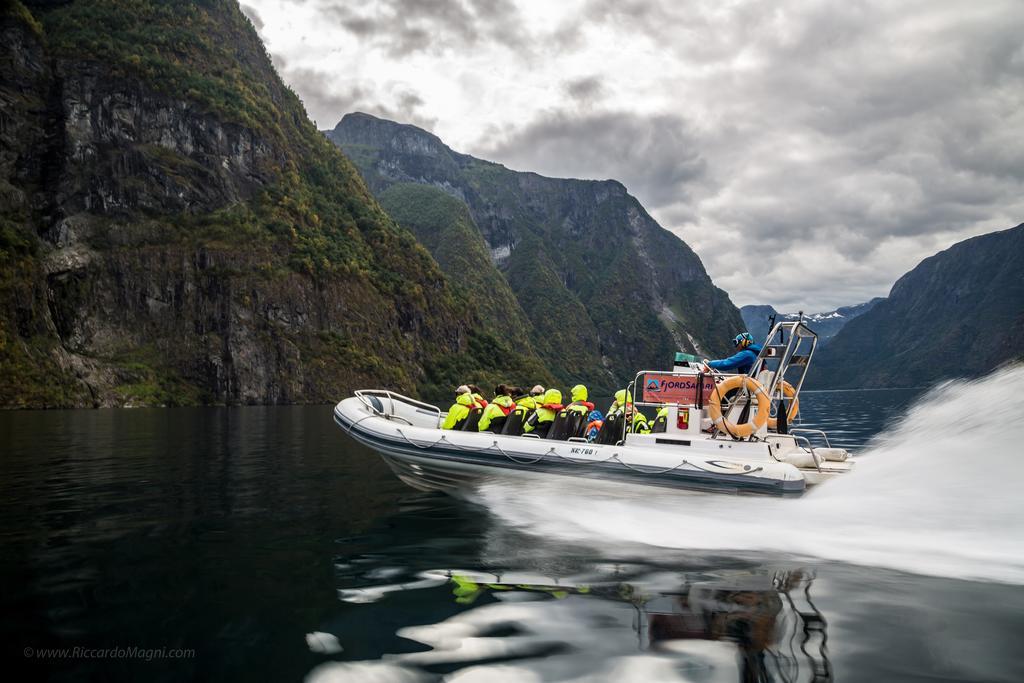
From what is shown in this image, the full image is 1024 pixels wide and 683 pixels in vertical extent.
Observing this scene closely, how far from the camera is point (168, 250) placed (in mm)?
75438

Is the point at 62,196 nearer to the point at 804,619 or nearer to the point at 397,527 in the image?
the point at 397,527

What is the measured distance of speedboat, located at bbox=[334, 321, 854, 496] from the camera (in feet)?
28.6

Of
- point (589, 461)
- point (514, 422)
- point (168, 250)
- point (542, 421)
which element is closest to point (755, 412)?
point (589, 461)

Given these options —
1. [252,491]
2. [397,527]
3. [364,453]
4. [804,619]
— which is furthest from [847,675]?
[364,453]

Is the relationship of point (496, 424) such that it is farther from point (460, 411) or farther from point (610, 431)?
point (610, 431)

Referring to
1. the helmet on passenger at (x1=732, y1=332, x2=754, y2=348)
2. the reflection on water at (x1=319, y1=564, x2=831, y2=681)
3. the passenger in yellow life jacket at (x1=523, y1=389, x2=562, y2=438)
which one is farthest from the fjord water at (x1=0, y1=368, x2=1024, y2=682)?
the helmet on passenger at (x1=732, y1=332, x2=754, y2=348)

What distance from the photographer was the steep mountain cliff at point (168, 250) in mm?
66062

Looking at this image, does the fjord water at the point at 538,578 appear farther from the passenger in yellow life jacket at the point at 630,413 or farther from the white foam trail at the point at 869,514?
the passenger in yellow life jacket at the point at 630,413

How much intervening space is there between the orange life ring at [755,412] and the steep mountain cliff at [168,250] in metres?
62.7

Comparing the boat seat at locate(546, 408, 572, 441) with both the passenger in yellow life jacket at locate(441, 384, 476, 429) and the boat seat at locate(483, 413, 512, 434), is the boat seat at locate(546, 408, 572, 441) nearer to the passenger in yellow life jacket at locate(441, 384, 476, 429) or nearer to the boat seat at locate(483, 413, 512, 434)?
the boat seat at locate(483, 413, 512, 434)

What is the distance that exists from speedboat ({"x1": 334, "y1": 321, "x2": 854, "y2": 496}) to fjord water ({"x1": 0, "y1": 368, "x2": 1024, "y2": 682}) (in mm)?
327

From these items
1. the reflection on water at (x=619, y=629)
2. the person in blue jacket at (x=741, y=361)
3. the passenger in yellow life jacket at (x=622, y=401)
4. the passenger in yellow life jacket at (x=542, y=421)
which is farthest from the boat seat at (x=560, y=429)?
the reflection on water at (x=619, y=629)

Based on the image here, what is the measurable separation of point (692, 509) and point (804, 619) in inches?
142

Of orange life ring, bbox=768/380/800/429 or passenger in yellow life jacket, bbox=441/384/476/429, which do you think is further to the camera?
passenger in yellow life jacket, bbox=441/384/476/429
